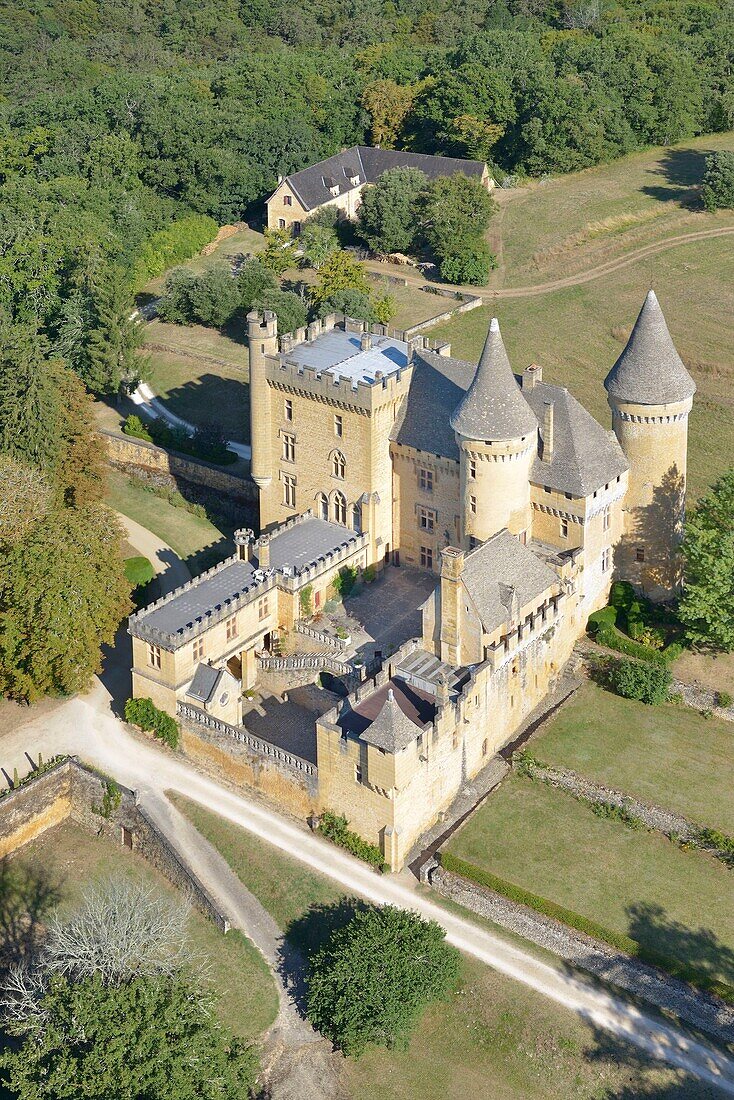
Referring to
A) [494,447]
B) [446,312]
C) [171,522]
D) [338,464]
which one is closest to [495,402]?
[494,447]

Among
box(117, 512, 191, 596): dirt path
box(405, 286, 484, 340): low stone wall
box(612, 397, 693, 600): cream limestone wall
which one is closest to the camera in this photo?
→ box(612, 397, 693, 600): cream limestone wall

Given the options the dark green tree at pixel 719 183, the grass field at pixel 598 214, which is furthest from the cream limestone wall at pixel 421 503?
the dark green tree at pixel 719 183

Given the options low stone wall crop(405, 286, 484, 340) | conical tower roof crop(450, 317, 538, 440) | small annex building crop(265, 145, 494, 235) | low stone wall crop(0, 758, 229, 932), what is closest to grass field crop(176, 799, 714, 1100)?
low stone wall crop(0, 758, 229, 932)

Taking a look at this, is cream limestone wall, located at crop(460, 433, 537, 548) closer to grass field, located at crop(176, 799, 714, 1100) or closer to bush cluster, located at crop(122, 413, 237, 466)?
grass field, located at crop(176, 799, 714, 1100)

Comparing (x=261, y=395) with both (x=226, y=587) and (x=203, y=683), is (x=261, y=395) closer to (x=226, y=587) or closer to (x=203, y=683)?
(x=226, y=587)

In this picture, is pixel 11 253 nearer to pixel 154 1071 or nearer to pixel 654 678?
pixel 654 678

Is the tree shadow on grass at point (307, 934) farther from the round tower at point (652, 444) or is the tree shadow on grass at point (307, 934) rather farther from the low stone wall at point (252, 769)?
the round tower at point (652, 444)

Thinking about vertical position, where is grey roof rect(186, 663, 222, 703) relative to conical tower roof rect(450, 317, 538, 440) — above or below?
below
